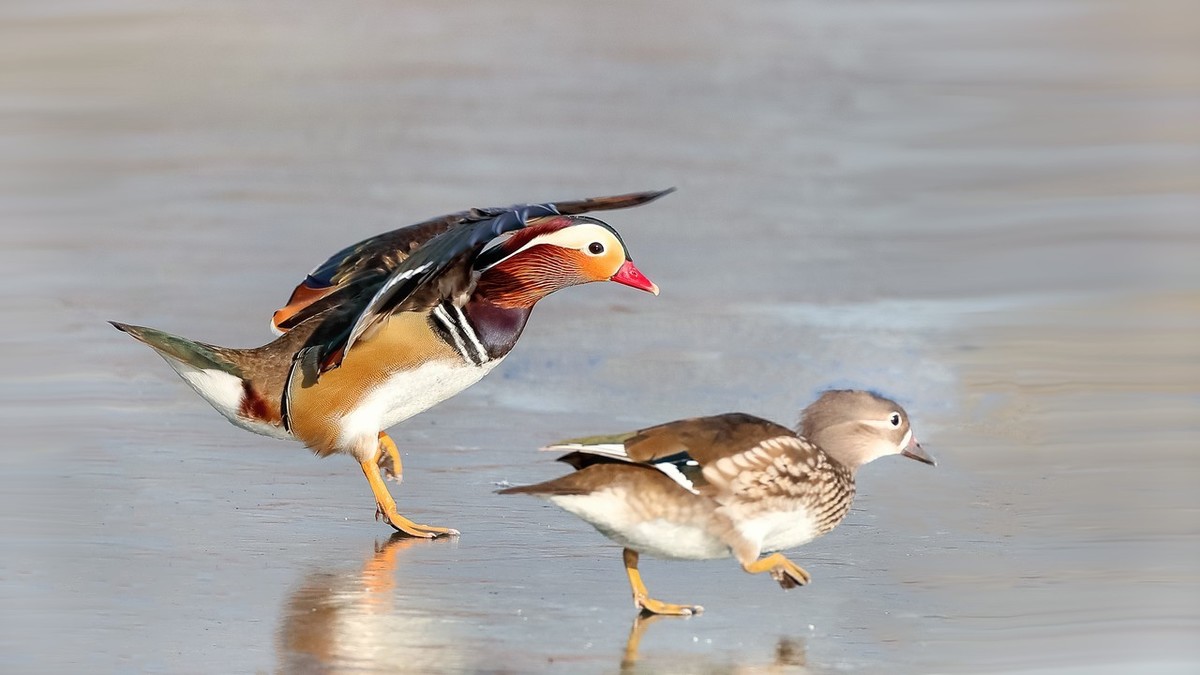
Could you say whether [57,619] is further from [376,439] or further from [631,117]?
[631,117]

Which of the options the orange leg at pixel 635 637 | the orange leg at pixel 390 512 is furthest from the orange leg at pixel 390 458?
the orange leg at pixel 635 637

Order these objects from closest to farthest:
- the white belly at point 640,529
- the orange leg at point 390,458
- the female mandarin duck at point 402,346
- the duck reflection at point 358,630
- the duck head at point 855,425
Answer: the duck reflection at point 358,630
the white belly at point 640,529
the duck head at point 855,425
the female mandarin duck at point 402,346
the orange leg at point 390,458

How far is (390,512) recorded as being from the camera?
6.31 m

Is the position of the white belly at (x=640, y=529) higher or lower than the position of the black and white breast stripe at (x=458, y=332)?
lower

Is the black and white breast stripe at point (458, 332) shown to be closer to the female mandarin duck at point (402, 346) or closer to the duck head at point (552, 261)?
the female mandarin duck at point (402, 346)

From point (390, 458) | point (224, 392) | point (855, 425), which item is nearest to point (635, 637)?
point (855, 425)

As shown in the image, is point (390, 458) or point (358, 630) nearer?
point (358, 630)

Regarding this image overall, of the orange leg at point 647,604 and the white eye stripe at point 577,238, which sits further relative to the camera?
the white eye stripe at point 577,238

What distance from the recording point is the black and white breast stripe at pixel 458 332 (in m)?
6.48

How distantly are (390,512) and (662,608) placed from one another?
152 centimetres

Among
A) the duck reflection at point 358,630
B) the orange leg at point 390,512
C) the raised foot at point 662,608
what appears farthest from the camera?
the orange leg at point 390,512

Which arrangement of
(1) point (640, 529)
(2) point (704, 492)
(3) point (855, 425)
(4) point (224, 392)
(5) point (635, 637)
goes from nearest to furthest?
1. (5) point (635, 637)
2. (1) point (640, 529)
3. (2) point (704, 492)
4. (3) point (855, 425)
5. (4) point (224, 392)

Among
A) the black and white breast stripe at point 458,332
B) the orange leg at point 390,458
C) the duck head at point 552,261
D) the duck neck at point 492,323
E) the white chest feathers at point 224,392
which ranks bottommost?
the white chest feathers at point 224,392

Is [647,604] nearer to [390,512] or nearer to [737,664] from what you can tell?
[737,664]
